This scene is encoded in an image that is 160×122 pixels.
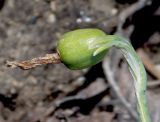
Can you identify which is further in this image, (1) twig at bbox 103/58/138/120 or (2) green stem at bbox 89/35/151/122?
(1) twig at bbox 103/58/138/120

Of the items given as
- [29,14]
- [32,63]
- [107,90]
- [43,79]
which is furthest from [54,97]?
[32,63]

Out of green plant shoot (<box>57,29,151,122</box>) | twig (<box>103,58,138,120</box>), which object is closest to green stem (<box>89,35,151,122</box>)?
green plant shoot (<box>57,29,151,122</box>)

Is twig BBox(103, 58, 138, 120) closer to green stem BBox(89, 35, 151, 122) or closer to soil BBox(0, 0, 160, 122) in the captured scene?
soil BBox(0, 0, 160, 122)

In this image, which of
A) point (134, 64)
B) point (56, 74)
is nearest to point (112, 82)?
point (56, 74)

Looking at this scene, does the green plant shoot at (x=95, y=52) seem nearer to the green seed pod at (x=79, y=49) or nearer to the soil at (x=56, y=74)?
the green seed pod at (x=79, y=49)

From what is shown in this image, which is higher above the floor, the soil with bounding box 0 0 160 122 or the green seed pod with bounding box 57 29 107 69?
the green seed pod with bounding box 57 29 107 69

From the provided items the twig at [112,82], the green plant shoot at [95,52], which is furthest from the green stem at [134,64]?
the twig at [112,82]
